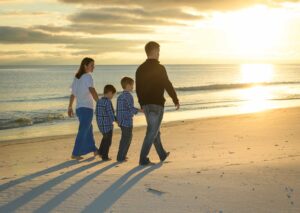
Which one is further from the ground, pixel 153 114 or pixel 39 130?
pixel 153 114

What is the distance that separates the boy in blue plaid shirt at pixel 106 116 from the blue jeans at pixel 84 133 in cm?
20

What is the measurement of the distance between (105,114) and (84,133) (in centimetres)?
57

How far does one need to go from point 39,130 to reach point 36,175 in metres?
10.8

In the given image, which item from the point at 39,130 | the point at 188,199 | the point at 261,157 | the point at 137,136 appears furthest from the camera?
the point at 39,130

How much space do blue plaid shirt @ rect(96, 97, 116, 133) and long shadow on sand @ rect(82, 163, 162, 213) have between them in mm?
1698

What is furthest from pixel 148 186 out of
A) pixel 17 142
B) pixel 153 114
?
pixel 17 142

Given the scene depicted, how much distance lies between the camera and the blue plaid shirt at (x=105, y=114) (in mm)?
8128

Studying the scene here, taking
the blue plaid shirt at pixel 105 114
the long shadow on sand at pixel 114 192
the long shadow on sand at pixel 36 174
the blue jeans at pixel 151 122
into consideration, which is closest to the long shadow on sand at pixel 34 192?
the long shadow on sand at pixel 36 174

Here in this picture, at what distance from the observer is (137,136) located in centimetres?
1306

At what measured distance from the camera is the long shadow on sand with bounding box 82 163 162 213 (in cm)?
484

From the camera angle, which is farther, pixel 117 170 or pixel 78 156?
pixel 78 156

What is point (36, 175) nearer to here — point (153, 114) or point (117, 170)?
point (117, 170)

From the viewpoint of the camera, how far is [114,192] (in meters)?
5.37

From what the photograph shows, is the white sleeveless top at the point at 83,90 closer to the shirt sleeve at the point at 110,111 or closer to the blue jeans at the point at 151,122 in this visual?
the shirt sleeve at the point at 110,111
